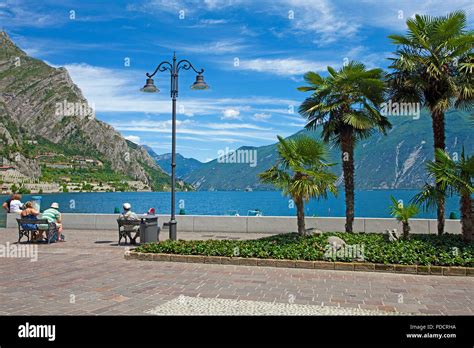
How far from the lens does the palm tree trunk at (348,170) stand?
47.5 feet

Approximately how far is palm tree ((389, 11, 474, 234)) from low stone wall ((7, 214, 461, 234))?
2746 millimetres

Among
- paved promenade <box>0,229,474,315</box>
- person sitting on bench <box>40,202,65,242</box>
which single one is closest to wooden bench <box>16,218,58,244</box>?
person sitting on bench <box>40,202,65,242</box>

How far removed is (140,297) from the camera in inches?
283

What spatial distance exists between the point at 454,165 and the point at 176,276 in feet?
25.7

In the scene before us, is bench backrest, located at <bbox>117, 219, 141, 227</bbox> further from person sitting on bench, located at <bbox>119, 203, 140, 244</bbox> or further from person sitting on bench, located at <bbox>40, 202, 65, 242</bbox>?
person sitting on bench, located at <bbox>40, 202, 65, 242</bbox>

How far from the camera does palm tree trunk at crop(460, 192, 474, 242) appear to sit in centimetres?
1109

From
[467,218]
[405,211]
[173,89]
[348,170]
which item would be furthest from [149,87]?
[467,218]

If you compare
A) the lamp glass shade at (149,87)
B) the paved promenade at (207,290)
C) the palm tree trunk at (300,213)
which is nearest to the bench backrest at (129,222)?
the paved promenade at (207,290)

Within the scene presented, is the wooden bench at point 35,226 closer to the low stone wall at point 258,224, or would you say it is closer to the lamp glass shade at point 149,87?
the low stone wall at point 258,224

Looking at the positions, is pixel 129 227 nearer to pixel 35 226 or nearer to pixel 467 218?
pixel 35 226

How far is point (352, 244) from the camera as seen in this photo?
451 inches

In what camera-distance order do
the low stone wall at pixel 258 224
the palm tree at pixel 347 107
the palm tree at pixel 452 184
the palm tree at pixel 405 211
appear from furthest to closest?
1. the low stone wall at pixel 258 224
2. the palm tree at pixel 347 107
3. the palm tree at pixel 405 211
4. the palm tree at pixel 452 184

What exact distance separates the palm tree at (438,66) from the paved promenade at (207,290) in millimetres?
5294

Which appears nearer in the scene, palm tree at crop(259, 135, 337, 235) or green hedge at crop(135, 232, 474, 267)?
green hedge at crop(135, 232, 474, 267)
